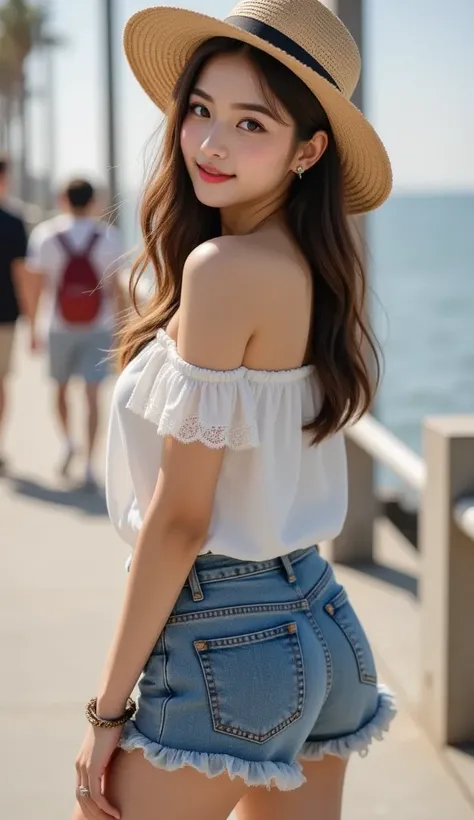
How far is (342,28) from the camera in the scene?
→ 2.25 meters

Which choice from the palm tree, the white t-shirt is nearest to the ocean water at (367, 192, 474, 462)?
the white t-shirt

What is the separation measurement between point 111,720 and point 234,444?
0.48 meters

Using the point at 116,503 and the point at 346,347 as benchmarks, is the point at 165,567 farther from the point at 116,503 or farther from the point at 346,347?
the point at 346,347

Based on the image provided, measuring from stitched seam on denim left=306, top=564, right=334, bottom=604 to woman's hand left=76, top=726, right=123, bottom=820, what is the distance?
375mm

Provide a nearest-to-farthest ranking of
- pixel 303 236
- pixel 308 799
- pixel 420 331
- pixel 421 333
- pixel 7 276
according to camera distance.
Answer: pixel 303 236, pixel 308 799, pixel 7 276, pixel 421 333, pixel 420 331

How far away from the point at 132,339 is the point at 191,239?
0.20 meters

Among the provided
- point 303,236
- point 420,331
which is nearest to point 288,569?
point 303,236

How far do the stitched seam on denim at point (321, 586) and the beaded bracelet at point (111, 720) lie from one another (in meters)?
0.34

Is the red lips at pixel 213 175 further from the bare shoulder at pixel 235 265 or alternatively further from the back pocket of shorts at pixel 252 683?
the back pocket of shorts at pixel 252 683

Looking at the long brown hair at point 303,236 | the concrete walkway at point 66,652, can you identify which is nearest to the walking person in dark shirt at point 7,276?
the concrete walkway at point 66,652

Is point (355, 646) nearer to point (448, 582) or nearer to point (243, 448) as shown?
point (243, 448)

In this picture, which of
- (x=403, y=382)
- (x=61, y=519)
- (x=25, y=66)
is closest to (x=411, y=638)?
(x=61, y=519)

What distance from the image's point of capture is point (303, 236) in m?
2.21

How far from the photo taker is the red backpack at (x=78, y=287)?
26.3 ft
